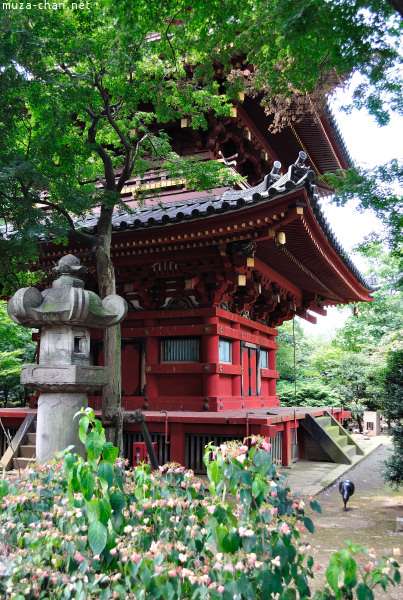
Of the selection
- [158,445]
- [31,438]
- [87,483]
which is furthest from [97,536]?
[31,438]

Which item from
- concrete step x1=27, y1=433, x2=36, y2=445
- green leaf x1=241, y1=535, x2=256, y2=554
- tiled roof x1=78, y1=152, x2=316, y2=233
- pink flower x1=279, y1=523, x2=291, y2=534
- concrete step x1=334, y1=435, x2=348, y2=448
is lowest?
concrete step x1=334, y1=435, x2=348, y2=448

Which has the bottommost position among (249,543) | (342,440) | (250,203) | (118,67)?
(342,440)

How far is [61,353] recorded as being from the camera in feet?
15.8

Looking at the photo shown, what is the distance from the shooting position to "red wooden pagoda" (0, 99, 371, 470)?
8461 mm

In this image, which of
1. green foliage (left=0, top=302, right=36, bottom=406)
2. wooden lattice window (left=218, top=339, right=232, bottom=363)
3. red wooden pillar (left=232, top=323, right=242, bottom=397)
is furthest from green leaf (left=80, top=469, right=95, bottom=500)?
green foliage (left=0, top=302, right=36, bottom=406)

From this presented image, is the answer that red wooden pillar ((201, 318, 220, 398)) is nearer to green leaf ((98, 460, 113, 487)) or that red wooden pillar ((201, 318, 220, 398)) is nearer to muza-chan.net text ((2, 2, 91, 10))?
muza-chan.net text ((2, 2, 91, 10))

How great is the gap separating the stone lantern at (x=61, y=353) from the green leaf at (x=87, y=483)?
2.30m

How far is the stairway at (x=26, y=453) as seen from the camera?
29.8 feet

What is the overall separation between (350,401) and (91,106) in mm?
20705

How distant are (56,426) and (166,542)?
247cm

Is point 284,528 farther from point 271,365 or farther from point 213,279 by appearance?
point 271,365

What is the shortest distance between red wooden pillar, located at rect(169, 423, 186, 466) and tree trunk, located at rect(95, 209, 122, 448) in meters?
2.76

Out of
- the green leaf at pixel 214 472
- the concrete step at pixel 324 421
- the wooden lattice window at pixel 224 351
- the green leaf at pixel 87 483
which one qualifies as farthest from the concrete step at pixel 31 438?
the green leaf at pixel 214 472

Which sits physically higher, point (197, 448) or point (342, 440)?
point (197, 448)
